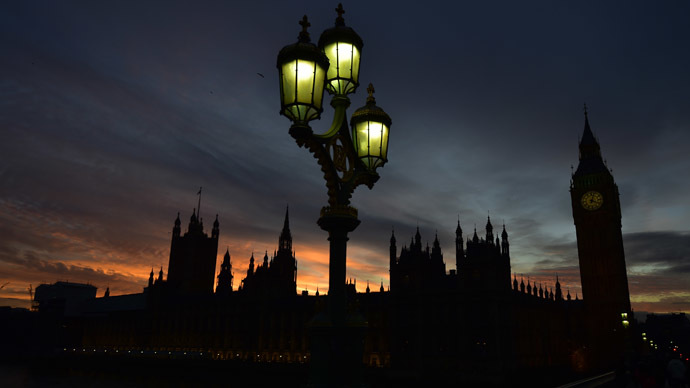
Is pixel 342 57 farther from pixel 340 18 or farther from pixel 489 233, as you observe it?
pixel 489 233

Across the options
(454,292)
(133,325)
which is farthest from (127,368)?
(454,292)

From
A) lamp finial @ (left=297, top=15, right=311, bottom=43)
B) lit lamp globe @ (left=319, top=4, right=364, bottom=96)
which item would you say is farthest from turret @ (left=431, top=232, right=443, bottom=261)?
lamp finial @ (left=297, top=15, right=311, bottom=43)

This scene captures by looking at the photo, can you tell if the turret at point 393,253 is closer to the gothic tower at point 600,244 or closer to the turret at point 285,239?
the gothic tower at point 600,244

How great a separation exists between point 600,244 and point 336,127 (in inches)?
3434

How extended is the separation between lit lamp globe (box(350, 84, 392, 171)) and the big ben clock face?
8601cm

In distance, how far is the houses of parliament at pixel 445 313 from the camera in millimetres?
55906

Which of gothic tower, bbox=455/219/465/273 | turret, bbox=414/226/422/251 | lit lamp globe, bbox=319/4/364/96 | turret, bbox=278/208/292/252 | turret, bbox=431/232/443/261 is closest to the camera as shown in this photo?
lit lamp globe, bbox=319/4/364/96

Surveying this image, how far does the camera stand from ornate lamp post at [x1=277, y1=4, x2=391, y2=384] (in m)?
6.23

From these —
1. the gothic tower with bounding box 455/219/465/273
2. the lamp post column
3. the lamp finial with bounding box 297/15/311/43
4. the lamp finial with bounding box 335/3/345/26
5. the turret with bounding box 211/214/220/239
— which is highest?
the turret with bounding box 211/214/220/239

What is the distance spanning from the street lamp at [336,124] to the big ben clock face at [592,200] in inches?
3387

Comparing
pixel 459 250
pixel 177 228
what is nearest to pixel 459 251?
pixel 459 250

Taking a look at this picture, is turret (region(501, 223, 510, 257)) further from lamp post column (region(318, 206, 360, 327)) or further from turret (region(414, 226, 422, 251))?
lamp post column (region(318, 206, 360, 327))

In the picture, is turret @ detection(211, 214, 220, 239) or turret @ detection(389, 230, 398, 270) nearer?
turret @ detection(389, 230, 398, 270)

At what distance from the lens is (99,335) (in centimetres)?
11419
